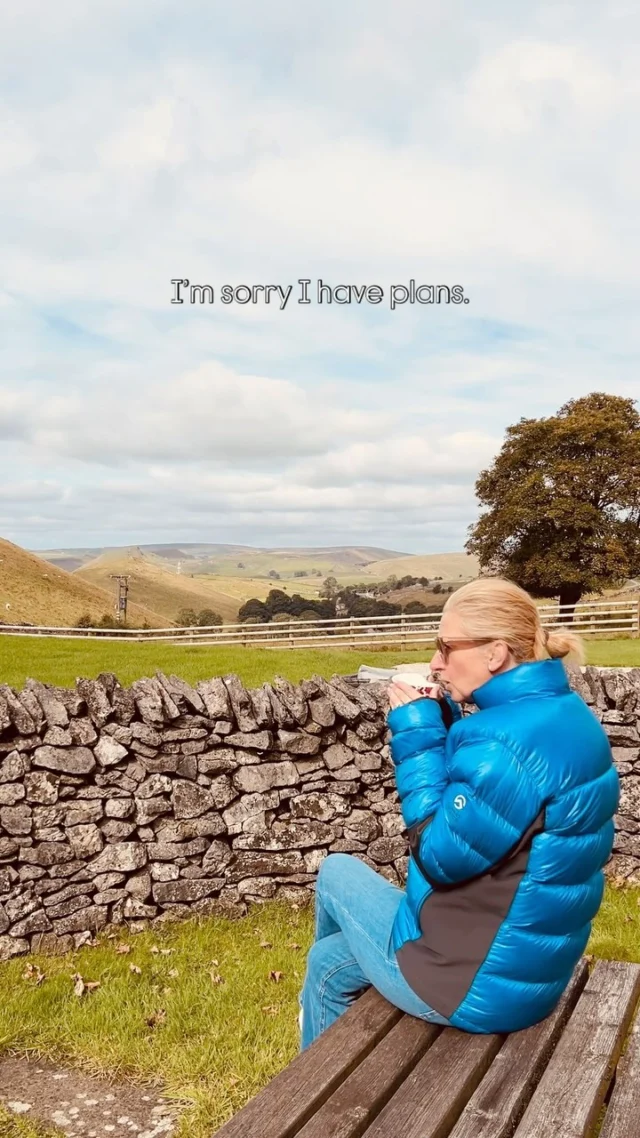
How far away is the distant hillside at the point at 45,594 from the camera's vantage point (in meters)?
64.7

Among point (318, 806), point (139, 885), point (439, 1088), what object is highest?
point (439, 1088)

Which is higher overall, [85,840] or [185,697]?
[185,697]

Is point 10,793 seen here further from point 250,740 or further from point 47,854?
point 250,740

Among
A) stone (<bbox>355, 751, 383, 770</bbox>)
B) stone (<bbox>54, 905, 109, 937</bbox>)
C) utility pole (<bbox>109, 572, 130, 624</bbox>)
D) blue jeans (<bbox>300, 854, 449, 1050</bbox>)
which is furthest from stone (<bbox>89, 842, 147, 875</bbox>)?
utility pole (<bbox>109, 572, 130, 624</bbox>)

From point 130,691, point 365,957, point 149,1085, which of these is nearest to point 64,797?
point 130,691

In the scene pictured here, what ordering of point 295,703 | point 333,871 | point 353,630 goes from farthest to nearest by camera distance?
point 353,630
point 295,703
point 333,871

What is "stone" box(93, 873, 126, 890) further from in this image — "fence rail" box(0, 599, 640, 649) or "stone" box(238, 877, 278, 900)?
"fence rail" box(0, 599, 640, 649)

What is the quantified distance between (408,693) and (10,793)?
4.44m

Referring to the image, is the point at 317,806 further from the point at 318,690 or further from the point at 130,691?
the point at 130,691

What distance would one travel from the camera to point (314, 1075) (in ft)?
9.00

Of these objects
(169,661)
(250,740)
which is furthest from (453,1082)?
(169,661)

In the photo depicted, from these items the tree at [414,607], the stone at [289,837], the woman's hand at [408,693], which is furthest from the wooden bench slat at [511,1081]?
the tree at [414,607]

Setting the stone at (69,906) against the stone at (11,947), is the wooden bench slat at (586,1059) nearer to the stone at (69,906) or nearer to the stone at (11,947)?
the stone at (69,906)

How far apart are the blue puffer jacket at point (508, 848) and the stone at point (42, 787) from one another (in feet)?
14.1
